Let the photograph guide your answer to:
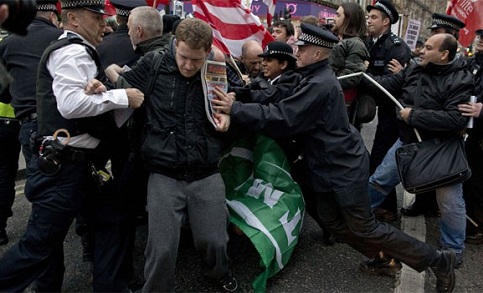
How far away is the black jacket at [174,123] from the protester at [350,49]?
1.77 metres

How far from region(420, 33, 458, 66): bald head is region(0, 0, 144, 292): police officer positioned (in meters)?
2.44

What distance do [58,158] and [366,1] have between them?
1566 inches

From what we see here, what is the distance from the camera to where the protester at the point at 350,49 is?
160 inches

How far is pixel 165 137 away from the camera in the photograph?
2.71 m

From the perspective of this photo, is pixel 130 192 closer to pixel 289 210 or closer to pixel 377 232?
pixel 289 210

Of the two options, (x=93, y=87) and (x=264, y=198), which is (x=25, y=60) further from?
(x=264, y=198)

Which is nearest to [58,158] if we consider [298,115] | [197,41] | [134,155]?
[134,155]

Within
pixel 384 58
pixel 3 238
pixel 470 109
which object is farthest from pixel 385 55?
pixel 3 238

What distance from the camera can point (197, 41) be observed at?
259cm

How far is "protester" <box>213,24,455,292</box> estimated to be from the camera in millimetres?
Answer: 2910

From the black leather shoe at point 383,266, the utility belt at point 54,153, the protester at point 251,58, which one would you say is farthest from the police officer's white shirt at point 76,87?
the black leather shoe at point 383,266

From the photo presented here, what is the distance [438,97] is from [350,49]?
3.14 feet

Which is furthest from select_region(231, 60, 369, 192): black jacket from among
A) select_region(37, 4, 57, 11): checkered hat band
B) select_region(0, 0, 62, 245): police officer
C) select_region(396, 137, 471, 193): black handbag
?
select_region(37, 4, 57, 11): checkered hat band

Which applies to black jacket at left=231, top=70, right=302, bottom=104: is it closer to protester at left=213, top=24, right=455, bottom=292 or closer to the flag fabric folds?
protester at left=213, top=24, right=455, bottom=292
